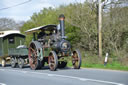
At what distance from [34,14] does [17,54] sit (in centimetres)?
2078

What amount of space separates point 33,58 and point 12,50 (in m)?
4.29

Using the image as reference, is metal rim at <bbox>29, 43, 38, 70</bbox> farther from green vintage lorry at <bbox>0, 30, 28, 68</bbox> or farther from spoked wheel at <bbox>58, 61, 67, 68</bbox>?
spoked wheel at <bbox>58, 61, 67, 68</bbox>

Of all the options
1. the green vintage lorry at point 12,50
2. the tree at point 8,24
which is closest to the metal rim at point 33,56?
the green vintage lorry at point 12,50

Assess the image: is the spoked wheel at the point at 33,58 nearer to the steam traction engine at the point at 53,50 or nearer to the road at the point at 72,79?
the steam traction engine at the point at 53,50

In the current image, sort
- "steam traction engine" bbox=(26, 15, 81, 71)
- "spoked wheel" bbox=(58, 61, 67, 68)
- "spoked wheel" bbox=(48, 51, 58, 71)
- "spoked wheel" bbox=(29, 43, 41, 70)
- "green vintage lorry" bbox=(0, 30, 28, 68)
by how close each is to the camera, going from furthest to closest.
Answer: "green vintage lorry" bbox=(0, 30, 28, 68) < "spoked wheel" bbox=(58, 61, 67, 68) < "spoked wheel" bbox=(29, 43, 41, 70) < "steam traction engine" bbox=(26, 15, 81, 71) < "spoked wheel" bbox=(48, 51, 58, 71)

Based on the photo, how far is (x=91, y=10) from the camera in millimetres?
25609

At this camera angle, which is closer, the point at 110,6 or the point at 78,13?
the point at 110,6

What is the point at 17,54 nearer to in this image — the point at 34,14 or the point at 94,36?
the point at 94,36

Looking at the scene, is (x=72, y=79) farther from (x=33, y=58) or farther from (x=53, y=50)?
(x=33, y=58)

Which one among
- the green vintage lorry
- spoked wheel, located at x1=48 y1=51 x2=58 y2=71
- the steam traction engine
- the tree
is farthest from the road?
the tree

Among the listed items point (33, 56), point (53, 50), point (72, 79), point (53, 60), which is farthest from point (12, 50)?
point (72, 79)

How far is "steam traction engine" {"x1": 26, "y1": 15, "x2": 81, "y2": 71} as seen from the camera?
15.9 m

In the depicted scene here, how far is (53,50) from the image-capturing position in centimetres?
1658

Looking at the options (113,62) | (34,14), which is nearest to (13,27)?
(34,14)
